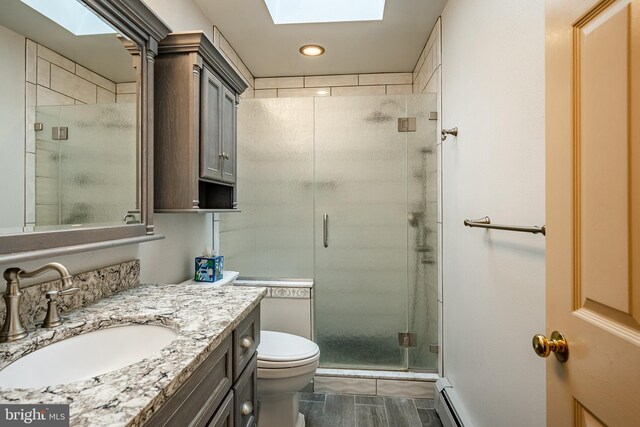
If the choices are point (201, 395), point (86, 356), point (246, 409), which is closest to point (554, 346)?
point (201, 395)

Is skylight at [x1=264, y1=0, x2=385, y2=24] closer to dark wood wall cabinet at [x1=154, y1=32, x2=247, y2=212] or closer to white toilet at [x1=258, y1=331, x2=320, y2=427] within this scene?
dark wood wall cabinet at [x1=154, y1=32, x2=247, y2=212]

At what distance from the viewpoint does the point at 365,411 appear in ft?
6.48

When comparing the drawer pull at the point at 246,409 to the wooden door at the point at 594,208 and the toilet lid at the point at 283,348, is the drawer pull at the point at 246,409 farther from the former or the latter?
the wooden door at the point at 594,208

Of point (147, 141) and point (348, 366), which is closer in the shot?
point (147, 141)

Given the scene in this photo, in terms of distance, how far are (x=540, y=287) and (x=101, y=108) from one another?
151cm

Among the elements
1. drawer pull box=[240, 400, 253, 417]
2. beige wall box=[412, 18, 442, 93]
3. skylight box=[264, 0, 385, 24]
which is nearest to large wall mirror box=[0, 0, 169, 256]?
drawer pull box=[240, 400, 253, 417]

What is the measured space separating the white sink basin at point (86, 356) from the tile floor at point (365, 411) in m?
1.28

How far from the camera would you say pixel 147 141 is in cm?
128

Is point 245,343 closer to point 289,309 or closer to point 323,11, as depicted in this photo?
point 289,309

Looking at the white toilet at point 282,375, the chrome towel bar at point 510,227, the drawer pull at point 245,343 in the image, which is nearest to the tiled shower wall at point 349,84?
the chrome towel bar at point 510,227

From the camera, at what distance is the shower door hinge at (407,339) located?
7.33 ft

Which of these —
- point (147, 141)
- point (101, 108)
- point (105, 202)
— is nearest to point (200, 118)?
point (147, 141)

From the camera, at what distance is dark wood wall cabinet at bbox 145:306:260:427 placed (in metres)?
0.68

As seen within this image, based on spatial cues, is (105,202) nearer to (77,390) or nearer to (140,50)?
(140,50)
